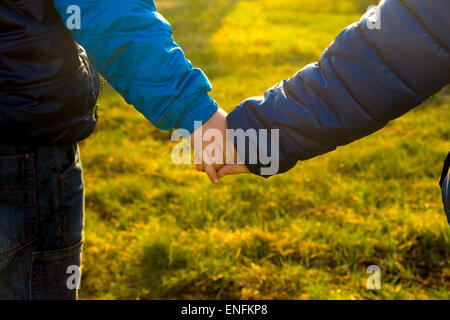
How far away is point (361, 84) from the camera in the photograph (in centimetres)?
139

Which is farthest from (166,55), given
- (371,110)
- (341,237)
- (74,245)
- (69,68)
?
(341,237)

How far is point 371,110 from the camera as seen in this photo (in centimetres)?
142

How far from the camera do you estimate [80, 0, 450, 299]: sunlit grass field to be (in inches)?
101

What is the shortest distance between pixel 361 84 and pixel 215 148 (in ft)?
1.71

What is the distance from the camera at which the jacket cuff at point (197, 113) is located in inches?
60.3

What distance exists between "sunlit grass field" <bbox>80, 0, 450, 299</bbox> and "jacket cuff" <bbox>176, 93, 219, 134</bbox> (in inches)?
47.2

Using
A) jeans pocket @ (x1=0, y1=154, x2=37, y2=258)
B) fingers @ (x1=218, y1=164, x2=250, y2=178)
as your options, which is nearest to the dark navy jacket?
jeans pocket @ (x1=0, y1=154, x2=37, y2=258)

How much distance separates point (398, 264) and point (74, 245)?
1661 mm
